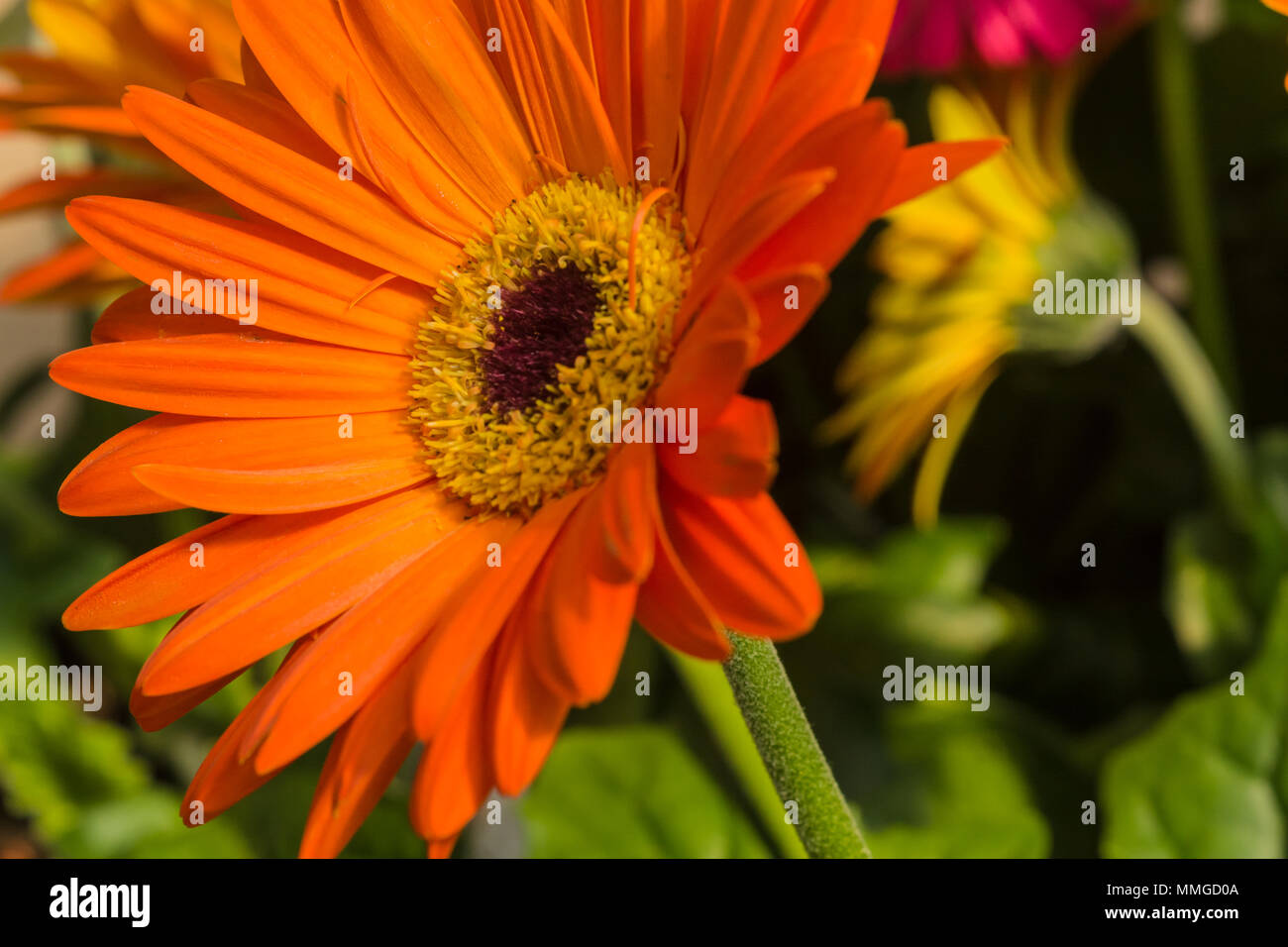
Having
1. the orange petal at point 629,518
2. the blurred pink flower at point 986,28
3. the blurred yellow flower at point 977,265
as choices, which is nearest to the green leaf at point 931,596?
the blurred yellow flower at point 977,265

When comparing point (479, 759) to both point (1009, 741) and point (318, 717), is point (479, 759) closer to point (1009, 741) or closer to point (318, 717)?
point (318, 717)

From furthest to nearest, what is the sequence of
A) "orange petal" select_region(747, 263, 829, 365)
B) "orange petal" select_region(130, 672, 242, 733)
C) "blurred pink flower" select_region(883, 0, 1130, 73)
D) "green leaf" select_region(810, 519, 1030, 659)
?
1. "green leaf" select_region(810, 519, 1030, 659)
2. "blurred pink flower" select_region(883, 0, 1130, 73)
3. "orange petal" select_region(130, 672, 242, 733)
4. "orange petal" select_region(747, 263, 829, 365)

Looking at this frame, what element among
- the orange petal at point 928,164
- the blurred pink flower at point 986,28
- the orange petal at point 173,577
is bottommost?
the orange petal at point 173,577

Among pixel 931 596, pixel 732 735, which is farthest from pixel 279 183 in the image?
pixel 931 596

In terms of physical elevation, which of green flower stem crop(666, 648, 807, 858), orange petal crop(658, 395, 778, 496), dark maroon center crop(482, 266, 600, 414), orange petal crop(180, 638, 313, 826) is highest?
dark maroon center crop(482, 266, 600, 414)

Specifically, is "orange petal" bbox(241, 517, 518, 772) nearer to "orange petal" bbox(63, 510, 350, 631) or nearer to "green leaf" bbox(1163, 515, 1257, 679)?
"orange petal" bbox(63, 510, 350, 631)

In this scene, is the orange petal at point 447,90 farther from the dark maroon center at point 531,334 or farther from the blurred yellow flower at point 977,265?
the blurred yellow flower at point 977,265

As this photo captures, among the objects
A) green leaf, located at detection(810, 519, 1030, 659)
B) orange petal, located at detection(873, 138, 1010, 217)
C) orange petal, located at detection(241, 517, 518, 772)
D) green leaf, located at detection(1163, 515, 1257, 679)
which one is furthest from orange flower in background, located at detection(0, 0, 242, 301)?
green leaf, located at detection(1163, 515, 1257, 679)
